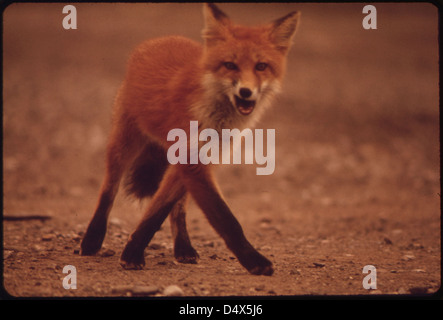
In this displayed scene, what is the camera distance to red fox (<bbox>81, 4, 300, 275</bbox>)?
4.04 metres

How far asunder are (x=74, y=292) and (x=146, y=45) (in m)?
2.40

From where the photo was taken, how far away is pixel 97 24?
15023 mm

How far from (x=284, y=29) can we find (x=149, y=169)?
5.74ft

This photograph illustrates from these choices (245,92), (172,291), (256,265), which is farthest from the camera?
(256,265)

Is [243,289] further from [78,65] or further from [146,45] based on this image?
[78,65]

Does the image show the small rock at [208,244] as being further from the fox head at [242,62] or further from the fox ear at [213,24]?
the fox ear at [213,24]

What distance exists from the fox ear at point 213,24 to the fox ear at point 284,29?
379mm

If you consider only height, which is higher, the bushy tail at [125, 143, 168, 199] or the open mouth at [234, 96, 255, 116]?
the open mouth at [234, 96, 255, 116]

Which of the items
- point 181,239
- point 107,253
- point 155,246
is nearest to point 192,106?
point 181,239

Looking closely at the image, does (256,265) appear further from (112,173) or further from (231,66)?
(112,173)

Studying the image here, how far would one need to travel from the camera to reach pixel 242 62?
13.3ft

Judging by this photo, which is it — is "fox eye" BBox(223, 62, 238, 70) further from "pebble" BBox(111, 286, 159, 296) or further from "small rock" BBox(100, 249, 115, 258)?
"small rock" BBox(100, 249, 115, 258)

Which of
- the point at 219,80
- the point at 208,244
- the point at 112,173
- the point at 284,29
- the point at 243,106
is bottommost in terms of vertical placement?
the point at 208,244

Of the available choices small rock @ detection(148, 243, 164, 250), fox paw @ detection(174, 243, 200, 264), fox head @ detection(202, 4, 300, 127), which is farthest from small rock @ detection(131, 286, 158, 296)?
small rock @ detection(148, 243, 164, 250)
